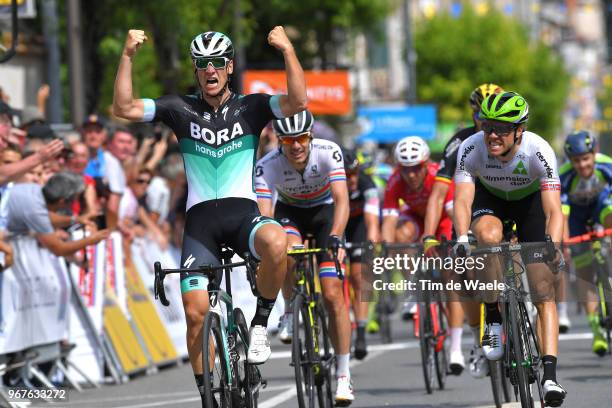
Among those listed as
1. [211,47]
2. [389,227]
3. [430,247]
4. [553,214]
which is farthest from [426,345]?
[211,47]

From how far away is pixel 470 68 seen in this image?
82250 mm

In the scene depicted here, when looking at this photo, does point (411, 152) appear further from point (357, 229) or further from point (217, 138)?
point (217, 138)

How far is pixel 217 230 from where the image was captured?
9.08 meters

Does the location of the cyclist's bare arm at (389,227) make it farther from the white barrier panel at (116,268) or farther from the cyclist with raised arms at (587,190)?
the white barrier panel at (116,268)

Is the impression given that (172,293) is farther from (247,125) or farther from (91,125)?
(247,125)

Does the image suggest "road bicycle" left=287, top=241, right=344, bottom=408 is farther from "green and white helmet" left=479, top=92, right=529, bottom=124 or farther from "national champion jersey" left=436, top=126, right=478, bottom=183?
"national champion jersey" left=436, top=126, right=478, bottom=183

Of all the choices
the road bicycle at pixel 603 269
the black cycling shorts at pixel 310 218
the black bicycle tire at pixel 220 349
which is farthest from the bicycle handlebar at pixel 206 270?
the black cycling shorts at pixel 310 218

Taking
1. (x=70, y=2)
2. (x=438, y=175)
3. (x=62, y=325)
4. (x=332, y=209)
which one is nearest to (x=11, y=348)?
(x=62, y=325)

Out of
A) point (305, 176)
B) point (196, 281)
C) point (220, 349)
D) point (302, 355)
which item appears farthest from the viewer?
point (305, 176)

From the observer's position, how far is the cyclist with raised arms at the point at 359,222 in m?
14.1

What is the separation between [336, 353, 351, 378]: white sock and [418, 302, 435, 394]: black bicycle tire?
1.31 m

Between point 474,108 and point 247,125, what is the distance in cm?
448

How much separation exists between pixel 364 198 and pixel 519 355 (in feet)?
18.5

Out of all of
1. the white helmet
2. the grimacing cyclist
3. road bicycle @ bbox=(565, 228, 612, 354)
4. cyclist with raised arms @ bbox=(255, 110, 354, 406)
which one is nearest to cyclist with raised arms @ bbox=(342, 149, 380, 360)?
the white helmet
